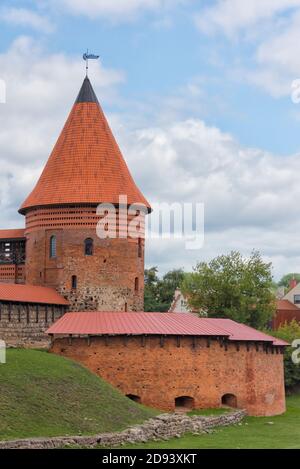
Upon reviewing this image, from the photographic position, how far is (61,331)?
29844mm

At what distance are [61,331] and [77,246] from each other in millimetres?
5684

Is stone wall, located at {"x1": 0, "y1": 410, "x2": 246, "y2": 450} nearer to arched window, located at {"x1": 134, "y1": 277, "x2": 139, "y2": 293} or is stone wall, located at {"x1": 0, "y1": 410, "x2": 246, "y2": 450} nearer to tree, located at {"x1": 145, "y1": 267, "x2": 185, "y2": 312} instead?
arched window, located at {"x1": 134, "y1": 277, "x2": 139, "y2": 293}

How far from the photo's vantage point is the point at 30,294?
3178cm

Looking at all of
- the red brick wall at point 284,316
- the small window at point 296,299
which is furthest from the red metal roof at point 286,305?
the small window at point 296,299

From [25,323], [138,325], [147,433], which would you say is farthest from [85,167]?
[147,433]

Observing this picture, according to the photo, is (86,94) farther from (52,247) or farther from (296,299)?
(296,299)

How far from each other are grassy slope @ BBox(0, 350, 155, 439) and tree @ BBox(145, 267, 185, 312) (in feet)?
107

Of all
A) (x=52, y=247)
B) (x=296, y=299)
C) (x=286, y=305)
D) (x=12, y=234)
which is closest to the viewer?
(x=52, y=247)

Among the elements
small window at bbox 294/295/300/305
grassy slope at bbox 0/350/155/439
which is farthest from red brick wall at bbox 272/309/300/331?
grassy slope at bbox 0/350/155/439

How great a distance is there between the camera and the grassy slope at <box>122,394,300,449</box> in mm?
22719

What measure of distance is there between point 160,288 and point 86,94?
89.8ft

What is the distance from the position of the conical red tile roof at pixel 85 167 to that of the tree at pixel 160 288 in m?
24.1

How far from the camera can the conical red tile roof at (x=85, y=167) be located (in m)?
35.2

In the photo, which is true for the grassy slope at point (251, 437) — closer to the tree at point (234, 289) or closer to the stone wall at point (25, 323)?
the stone wall at point (25, 323)
